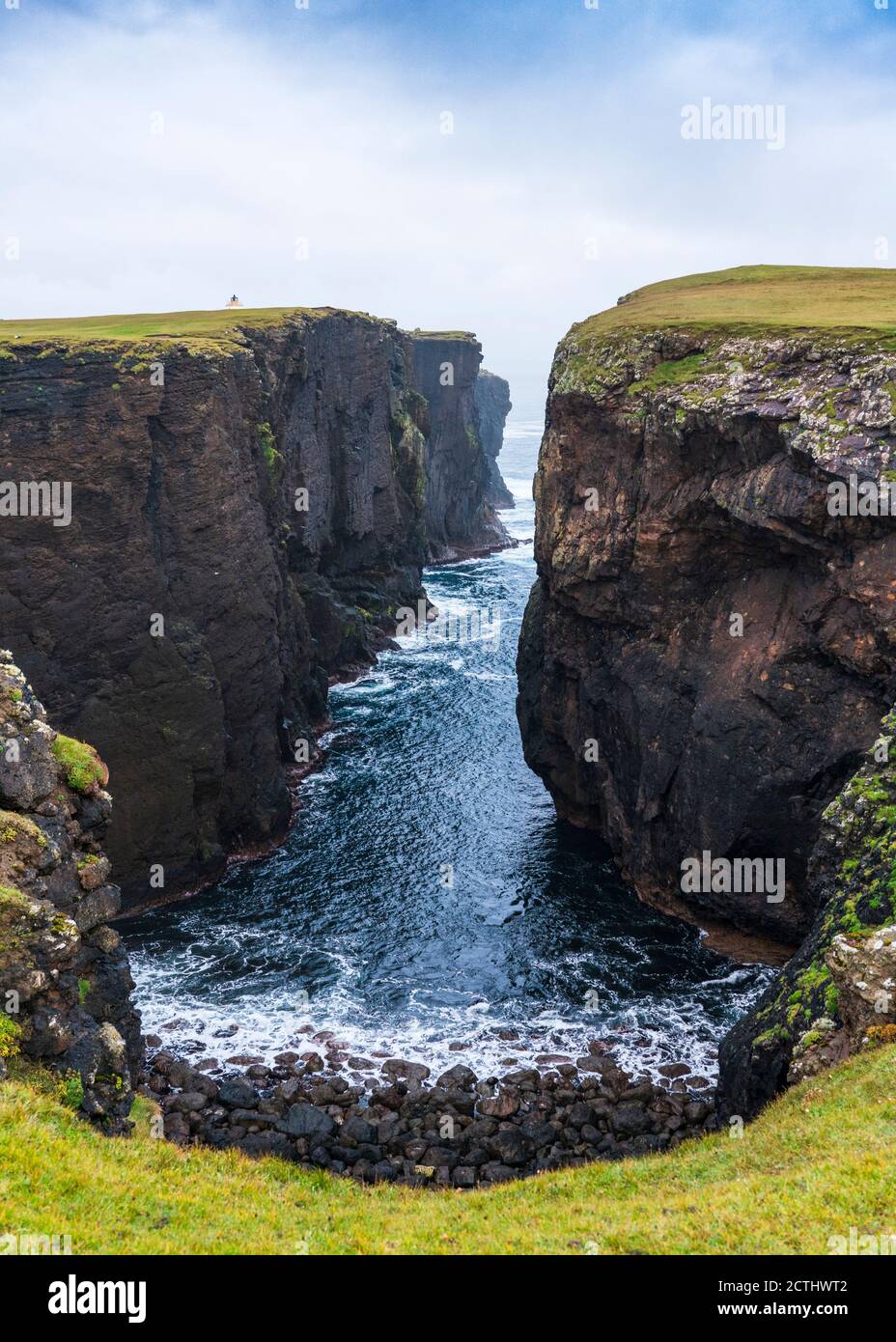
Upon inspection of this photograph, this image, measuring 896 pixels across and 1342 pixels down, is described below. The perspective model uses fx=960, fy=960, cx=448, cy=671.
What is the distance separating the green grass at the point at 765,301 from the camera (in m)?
41.5

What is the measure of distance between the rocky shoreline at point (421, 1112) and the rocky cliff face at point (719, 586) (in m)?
11.6

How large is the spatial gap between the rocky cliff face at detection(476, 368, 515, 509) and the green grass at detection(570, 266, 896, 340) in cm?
12020

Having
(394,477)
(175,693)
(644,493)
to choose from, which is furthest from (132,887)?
(394,477)

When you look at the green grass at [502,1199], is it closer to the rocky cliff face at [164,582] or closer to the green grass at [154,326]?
the rocky cliff face at [164,582]

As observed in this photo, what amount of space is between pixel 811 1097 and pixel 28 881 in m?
17.5

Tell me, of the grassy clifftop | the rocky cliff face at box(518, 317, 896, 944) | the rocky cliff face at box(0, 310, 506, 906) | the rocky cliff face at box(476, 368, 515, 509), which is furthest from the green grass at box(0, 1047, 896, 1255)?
the rocky cliff face at box(476, 368, 515, 509)

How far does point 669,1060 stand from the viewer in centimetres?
3356

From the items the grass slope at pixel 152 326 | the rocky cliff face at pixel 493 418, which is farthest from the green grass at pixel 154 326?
the rocky cliff face at pixel 493 418

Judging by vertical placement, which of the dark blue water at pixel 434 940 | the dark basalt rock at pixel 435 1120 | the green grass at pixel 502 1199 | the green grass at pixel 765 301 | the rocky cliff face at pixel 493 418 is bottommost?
the dark basalt rock at pixel 435 1120

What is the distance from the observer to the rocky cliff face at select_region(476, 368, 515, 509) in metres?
182

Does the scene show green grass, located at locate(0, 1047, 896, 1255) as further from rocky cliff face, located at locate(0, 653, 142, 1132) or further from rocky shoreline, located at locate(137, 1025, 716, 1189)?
rocky shoreline, located at locate(137, 1025, 716, 1189)

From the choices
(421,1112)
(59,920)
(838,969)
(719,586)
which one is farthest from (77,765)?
(719,586)

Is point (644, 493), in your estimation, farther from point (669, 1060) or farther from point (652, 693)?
point (669, 1060)

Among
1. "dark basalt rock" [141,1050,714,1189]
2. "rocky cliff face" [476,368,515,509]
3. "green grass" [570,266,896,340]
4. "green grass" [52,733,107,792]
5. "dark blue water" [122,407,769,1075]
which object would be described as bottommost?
"dark basalt rock" [141,1050,714,1189]
